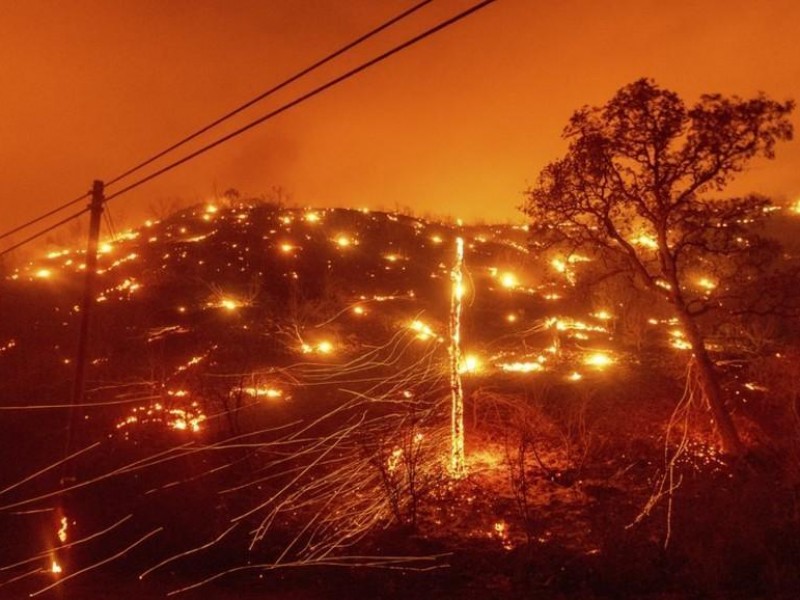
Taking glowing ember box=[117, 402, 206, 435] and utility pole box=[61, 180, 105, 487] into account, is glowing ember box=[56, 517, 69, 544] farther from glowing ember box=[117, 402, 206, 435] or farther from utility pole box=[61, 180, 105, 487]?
glowing ember box=[117, 402, 206, 435]

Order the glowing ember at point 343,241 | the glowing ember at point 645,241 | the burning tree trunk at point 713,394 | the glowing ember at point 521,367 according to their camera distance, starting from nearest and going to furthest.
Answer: the burning tree trunk at point 713,394, the glowing ember at point 645,241, the glowing ember at point 521,367, the glowing ember at point 343,241

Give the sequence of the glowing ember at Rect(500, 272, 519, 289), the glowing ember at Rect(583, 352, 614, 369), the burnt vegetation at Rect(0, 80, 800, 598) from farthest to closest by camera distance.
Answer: the glowing ember at Rect(500, 272, 519, 289), the glowing ember at Rect(583, 352, 614, 369), the burnt vegetation at Rect(0, 80, 800, 598)

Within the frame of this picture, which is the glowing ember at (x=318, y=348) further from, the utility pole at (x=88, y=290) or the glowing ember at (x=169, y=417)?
the utility pole at (x=88, y=290)

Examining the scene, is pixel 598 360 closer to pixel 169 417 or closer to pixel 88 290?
pixel 169 417

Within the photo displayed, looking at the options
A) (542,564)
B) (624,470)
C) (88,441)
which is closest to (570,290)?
(624,470)

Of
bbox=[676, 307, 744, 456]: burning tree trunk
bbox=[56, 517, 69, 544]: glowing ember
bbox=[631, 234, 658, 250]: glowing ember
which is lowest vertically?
bbox=[56, 517, 69, 544]: glowing ember

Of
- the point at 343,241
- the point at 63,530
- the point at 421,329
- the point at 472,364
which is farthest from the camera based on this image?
the point at 343,241

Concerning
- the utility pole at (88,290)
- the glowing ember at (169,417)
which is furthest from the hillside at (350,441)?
the utility pole at (88,290)

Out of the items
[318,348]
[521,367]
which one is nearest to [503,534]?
[521,367]

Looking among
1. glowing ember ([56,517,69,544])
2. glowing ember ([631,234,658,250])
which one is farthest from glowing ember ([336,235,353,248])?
glowing ember ([56,517,69,544])

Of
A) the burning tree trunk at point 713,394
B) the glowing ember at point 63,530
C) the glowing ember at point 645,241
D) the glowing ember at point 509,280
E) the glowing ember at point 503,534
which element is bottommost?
the glowing ember at point 503,534

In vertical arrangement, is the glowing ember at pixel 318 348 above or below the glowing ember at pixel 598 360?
above

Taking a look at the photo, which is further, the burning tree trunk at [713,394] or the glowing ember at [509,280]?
the glowing ember at [509,280]
